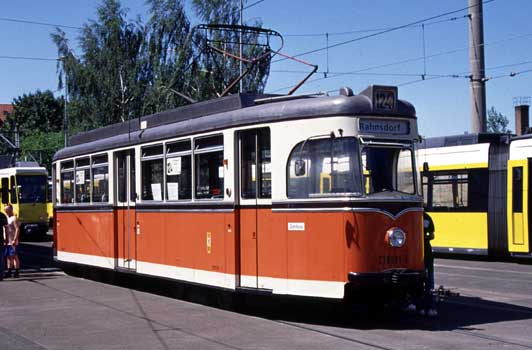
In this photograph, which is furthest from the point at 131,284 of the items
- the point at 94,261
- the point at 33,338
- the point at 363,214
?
the point at 363,214

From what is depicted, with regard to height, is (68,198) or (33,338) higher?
(68,198)

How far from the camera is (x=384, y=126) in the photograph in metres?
→ 11.7

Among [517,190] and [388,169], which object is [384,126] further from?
[517,190]

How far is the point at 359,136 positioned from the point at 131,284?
315 inches

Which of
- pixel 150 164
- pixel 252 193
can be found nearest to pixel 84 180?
pixel 150 164

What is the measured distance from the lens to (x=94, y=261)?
714 inches

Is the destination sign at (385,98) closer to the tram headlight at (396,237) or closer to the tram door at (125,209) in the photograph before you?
the tram headlight at (396,237)

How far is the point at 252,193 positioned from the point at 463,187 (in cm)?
1327

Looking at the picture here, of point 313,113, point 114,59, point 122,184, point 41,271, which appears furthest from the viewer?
point 114,59

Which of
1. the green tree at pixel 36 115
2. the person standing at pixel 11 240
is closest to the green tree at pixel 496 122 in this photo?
the green tree at pixel 36 115

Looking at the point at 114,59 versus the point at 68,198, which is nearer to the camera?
the point at 68,198

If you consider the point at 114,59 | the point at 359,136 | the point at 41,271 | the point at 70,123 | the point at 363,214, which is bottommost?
the point at 41,271

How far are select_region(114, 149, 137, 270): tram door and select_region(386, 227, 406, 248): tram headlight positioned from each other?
634 cm

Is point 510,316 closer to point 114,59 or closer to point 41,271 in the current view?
point 41,271
